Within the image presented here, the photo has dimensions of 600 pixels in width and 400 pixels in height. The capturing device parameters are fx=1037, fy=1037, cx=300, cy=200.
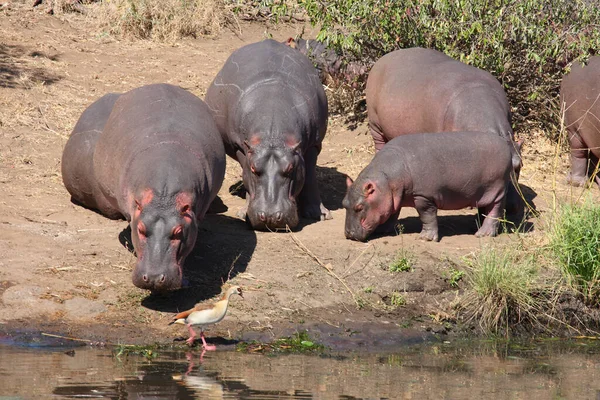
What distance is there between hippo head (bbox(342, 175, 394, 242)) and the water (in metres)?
1.96

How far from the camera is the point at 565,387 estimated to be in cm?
619

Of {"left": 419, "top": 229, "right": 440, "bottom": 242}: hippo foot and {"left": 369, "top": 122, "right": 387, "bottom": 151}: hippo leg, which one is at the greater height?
{"left": 369, "top": 122, "right": 387, "bottom": 151}: hippo leg

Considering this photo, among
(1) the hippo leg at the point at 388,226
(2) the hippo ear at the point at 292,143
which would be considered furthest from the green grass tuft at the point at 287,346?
(2) the hippo ear at the point at 292,143

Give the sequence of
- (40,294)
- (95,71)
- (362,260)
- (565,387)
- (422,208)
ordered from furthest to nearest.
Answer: (95,71) < (422,208) < (362,260) < (40,294) < (565,387)

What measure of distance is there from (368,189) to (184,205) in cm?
214

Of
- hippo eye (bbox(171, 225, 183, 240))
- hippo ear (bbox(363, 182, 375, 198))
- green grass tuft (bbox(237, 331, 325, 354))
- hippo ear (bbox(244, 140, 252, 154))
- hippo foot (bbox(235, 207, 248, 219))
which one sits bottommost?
green grass tuft (bbox(237, 331, 325, 354))

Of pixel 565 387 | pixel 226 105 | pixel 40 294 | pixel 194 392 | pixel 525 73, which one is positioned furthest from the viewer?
pixel 525 73

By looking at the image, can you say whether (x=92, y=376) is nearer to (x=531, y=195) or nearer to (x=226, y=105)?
(x=226, y=105)

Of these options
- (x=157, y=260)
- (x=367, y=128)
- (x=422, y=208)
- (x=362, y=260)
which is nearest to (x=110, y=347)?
(x=157, y=260)

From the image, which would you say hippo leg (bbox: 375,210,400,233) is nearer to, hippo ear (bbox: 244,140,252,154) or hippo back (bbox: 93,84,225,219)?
hippo ear (bbox: 244,140,252,154)

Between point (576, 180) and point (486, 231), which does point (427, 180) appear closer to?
point (486, 231)

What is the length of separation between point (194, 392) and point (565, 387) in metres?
2.24

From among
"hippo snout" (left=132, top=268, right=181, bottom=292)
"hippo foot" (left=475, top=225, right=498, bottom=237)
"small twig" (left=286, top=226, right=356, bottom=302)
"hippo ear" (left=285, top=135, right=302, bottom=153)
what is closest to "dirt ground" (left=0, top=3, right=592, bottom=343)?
"small twig" (left=286, top=226, right=356, bottom=302)

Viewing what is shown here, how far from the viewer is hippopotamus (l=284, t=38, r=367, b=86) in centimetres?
1277
